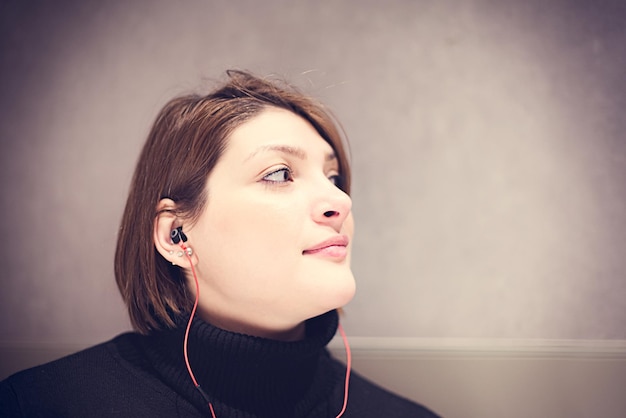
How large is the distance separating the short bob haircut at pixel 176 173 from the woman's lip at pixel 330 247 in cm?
26

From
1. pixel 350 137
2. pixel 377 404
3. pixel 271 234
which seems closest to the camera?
pixel 271 234

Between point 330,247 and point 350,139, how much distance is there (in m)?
0.48

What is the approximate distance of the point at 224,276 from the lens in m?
0.83

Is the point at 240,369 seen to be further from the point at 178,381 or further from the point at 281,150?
the point at 281,150

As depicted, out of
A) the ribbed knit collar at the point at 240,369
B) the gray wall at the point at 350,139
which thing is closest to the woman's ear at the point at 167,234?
the ribbed knit collar at the point at 240,369

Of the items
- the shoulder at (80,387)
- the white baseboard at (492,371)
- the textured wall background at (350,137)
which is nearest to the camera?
the shoulder at (80,387)

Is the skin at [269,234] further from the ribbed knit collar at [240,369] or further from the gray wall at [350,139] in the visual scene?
the gray wall at [350,139]

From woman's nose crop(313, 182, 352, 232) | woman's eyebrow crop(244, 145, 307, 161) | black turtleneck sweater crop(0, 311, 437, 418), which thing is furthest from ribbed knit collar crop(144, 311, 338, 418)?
woman's eyebrow crop(244, 145, 307, 161)

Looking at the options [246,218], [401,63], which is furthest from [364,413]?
[401,63]

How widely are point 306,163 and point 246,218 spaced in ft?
0.59

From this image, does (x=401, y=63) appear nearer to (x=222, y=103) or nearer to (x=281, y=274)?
(x=222, y=103)

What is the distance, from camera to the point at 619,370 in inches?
36.1

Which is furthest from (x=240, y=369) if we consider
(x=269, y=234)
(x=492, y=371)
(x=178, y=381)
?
(x=492, y=371)

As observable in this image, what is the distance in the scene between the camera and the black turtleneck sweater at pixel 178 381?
802 millimetres
